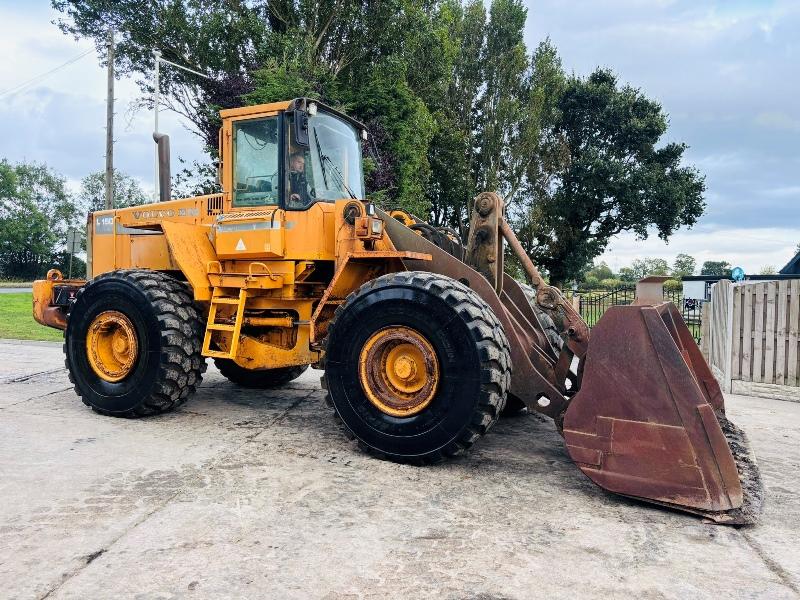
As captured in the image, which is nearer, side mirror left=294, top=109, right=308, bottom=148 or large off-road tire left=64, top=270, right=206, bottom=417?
side mirror left=294, top=109, right=308, bottom=148

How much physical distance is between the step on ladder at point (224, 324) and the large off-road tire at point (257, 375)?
1.54 meters

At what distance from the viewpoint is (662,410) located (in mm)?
3480

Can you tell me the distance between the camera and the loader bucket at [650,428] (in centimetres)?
331

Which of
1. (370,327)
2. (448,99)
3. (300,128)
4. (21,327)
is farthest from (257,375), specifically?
(448,99)

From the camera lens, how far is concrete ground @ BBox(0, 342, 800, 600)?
103 inches

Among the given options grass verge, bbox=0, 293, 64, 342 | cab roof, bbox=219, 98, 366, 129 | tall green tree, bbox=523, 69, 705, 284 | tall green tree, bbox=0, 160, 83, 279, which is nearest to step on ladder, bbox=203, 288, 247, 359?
cab roof, bbox=219, 98, 366, 129

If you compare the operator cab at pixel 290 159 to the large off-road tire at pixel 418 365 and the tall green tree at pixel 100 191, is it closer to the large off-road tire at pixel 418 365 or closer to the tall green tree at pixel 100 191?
the large off-road tire at pixel 418 365

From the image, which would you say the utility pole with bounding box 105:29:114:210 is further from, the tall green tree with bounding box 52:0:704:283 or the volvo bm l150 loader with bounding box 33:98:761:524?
the volvo bm l150 loader with bounding box 33:98:761:524

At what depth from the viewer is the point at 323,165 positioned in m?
5.48

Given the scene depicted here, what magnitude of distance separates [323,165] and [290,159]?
317 millimetres

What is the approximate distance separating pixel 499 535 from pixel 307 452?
6.34 ft

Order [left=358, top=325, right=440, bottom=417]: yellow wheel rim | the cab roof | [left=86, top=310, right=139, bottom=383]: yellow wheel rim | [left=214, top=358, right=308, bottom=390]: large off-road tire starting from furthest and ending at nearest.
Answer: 1. [left=214, top=358, right=308, bottom=390]: large off-road tire
2. [left=86, top=310, right=139, bottom=383]: yellow wheel rim
3. the cab roof
4. [left=358, top=325, right=440, bottom=417]: yellow wheel rim

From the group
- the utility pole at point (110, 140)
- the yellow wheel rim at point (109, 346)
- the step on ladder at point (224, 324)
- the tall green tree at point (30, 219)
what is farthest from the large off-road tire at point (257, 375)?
the tall green tree at point (30, 219)

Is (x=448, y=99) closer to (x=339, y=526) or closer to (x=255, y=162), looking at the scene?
(x=255, y=162)
